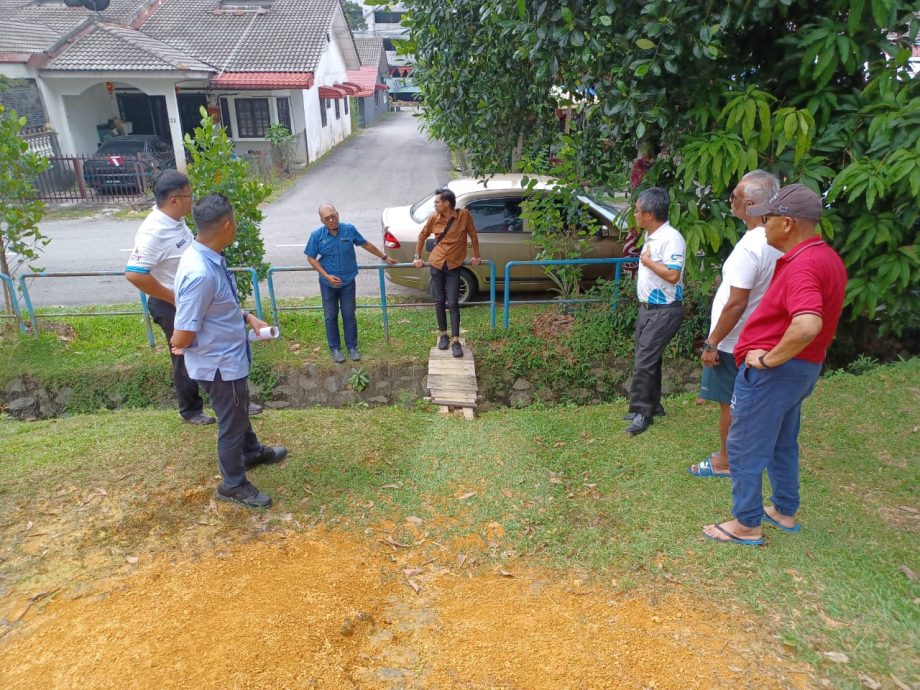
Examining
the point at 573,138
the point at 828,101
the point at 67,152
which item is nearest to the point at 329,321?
the point at 573,138

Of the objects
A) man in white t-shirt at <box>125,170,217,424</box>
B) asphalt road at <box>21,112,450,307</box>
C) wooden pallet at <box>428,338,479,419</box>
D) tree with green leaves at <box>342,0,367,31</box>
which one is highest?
tree with green leaves at <box>342,0,367,31</box>

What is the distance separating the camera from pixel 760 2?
14.2 feet

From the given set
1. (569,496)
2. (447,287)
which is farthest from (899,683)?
(447,287)

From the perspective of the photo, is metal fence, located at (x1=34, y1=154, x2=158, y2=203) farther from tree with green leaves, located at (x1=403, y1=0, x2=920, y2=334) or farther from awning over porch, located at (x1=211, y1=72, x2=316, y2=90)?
tree with green leaves, located at (x1=403, y1=0, x2=920, y2=334)

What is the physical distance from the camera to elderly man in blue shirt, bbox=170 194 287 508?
3.50m

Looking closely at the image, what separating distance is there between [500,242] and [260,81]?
51.4ft

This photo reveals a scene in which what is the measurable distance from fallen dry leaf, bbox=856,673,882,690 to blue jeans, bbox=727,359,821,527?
90 centimetres

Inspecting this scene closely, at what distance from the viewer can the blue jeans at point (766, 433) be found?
3119mm

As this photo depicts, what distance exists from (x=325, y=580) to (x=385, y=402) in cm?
341

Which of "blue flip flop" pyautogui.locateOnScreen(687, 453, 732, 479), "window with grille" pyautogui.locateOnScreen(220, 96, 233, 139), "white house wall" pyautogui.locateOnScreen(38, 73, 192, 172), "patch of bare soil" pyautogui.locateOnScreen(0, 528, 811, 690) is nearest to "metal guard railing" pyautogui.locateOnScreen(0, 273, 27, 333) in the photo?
"patch of bare soil" pyautogui.locateOnScreen(0, 528, 811, 690)

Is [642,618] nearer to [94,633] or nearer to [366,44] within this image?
[94,633]

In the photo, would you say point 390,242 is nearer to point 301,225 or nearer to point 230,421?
point 230,421

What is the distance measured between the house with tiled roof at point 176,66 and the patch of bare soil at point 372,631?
16098 millimetres

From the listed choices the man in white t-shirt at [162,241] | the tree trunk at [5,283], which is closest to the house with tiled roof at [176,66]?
the tree trunk at [5,283]
